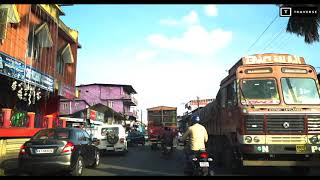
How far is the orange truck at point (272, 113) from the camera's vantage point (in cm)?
1162

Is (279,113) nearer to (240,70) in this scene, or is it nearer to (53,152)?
(240,70)

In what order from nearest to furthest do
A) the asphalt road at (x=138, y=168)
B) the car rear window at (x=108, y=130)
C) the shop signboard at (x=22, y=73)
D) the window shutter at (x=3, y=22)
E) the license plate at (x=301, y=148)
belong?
1. the license plate at (x=301, y=148)
2. the asphalt road at (x=138, y=168)
3. the shop signboard at (x=22, y=73)
4. the window shutter at (x=3, y=22)
5. the car rear window at (x=108, y=130)

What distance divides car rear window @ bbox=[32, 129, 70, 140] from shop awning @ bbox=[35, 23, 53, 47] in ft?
40.5

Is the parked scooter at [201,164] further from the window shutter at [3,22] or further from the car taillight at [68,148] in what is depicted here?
the window shutter at [3,22]

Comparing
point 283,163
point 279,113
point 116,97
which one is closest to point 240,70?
point 279,113

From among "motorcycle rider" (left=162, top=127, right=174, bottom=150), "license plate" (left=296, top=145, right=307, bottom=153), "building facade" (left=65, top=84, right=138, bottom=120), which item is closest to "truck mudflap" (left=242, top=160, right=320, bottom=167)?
"license plate" (left=296, top=145, right=307, bottom=153)

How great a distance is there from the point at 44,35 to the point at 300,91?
53.8ft

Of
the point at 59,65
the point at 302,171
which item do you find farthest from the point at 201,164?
the point at 59,65

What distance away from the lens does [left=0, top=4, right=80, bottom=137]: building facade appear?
746 inches

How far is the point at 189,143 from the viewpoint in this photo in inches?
407

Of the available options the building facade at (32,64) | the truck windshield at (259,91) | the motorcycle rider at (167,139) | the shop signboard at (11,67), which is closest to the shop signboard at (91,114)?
the building facade at (32,64)

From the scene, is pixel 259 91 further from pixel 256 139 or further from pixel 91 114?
pixel 91 114

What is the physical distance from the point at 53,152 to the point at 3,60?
755 cm

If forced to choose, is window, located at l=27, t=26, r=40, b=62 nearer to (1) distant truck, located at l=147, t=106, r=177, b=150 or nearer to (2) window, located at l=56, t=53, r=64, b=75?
(2) window, located at l=56, t=53, r=64, b=75
